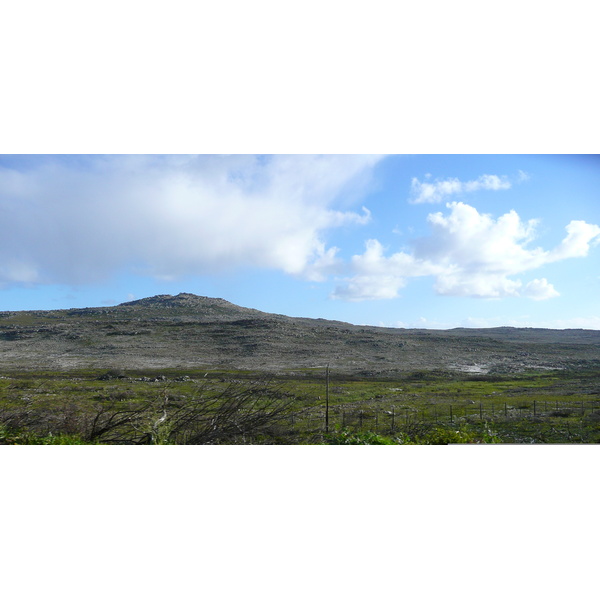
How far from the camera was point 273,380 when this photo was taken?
6184mm

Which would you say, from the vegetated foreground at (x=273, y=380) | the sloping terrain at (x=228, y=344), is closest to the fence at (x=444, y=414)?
the vegetated foreground at (x=273, y=380)

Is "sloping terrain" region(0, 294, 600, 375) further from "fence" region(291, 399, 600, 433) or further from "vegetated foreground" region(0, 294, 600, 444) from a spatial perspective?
"fence" region(291, 399, 600, 433)

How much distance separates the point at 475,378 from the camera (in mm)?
6379

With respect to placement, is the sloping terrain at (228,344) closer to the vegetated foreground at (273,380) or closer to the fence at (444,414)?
the vegetated foreground at (273,380)

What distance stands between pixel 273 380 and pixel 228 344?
1.14 meters

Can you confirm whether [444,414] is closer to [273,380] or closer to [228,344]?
[273,380]

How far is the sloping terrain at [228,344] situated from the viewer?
6523 mm

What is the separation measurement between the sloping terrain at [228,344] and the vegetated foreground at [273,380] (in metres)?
0.02

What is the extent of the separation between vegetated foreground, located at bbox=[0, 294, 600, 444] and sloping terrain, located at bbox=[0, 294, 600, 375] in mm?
23

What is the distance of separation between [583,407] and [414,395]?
2281 millimetres

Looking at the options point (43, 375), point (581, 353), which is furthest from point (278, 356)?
point (581, 353)

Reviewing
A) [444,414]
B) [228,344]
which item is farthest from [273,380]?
[444,414]

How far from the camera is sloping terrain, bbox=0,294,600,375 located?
6.52 m

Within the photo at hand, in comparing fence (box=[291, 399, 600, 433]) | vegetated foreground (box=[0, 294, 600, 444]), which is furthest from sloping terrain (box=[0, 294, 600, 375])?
fence (box=[291, 399, 600, 433])
